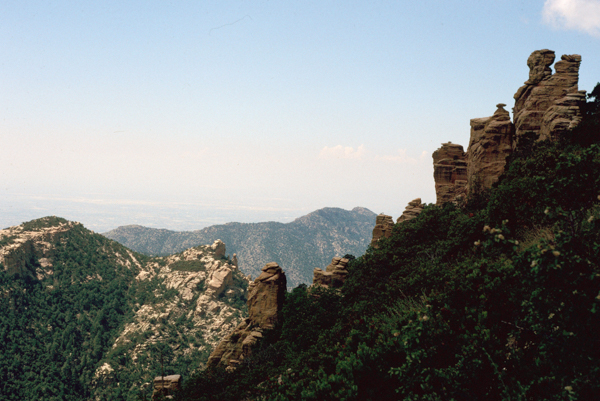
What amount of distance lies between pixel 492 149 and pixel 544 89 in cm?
794

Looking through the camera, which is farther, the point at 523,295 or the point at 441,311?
the point at 441,311

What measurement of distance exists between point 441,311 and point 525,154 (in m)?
26.5

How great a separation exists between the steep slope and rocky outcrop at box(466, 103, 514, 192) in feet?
186

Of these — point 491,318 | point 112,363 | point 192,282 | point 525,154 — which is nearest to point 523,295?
point 491,318

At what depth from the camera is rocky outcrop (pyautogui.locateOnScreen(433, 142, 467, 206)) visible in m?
48.5

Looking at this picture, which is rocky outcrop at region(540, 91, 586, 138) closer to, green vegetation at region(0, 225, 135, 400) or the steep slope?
the steep slope

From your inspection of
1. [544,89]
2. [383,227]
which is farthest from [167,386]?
[544,89]

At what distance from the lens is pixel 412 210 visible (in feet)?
171

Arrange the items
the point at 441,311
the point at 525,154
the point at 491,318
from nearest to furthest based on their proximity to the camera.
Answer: the point at 491,318, the point at 441,311, the point at 525,154

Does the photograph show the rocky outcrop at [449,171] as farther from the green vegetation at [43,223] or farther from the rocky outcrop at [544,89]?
the green vegetation at [43,223]

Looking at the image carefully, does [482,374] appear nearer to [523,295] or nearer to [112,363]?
[523,295]

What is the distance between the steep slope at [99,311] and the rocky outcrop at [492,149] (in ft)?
186

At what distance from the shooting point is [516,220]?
2916cm

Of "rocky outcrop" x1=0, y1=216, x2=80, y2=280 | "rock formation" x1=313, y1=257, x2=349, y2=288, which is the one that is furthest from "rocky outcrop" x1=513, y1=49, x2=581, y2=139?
"rocky outcrop" x1=0, y1=216, x2=80, y2=280
